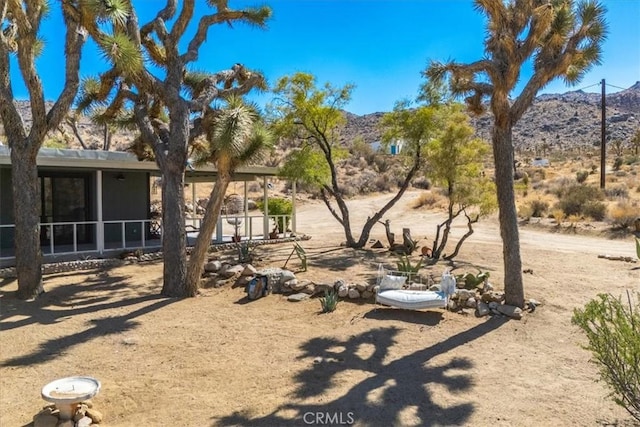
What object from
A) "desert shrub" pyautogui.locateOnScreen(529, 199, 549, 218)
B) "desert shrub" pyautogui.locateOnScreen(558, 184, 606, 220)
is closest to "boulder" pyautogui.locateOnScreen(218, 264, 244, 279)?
"desert shrub" pyautogui.locateOnScreen(529, 199, 549, 218)

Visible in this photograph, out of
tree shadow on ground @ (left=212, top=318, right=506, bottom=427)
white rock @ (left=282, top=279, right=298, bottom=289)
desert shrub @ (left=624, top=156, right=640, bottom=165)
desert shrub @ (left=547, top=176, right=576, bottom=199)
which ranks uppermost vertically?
desert shrub @ (left=624, top=156, right=640, bottom=165)

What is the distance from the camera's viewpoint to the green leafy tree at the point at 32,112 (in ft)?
28.3

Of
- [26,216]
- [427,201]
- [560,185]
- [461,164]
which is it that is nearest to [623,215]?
[461,164]

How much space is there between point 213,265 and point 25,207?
4073 mm

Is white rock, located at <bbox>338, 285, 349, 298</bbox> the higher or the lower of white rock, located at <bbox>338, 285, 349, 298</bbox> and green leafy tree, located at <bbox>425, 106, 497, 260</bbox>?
the lower

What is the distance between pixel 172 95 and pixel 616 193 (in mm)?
24890

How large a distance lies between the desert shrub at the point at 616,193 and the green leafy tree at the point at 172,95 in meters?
22.1

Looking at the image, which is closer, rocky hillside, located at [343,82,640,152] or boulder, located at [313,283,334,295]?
boulder, located at [313,283,334,295]

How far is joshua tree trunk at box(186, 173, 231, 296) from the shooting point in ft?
31.6

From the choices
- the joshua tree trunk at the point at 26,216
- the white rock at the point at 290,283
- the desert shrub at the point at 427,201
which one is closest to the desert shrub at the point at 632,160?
the desert shrub at the point at 427,201

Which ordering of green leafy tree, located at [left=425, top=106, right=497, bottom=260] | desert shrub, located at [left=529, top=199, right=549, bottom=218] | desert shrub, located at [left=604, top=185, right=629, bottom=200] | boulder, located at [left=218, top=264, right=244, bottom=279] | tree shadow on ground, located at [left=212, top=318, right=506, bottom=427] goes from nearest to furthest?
tree shadow on ground, located at [left=212, top=318, right=506, bottom=427] < boulder, located at [left=218, top=264, right=244, bottom=279] < green leafy tree, located at [left=425, top=106, right=497, bottom=260] < desert shrub, located at [left=529, top=199, right=549, bottom=218] < desert shrub, located at [left=604, top=185, right=629, bottom=200]

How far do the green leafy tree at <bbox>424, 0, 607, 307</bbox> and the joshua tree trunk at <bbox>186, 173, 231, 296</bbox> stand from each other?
15.2 feet

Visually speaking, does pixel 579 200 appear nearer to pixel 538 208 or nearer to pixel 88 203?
pixel 538 208

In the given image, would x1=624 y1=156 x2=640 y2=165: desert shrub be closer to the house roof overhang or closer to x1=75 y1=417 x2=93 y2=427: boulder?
the house roof overhang
